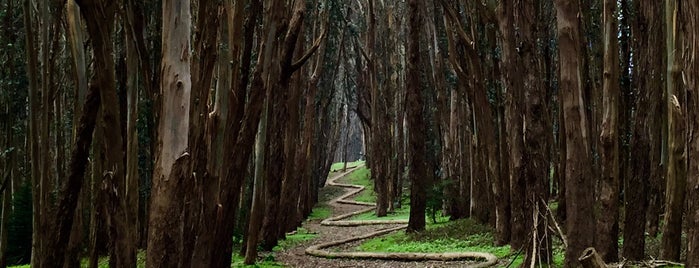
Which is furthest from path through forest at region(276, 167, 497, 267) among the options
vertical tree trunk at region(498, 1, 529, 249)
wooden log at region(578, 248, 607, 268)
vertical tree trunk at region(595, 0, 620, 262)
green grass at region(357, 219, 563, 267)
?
wooden log at region(578, 248, 607, 268)

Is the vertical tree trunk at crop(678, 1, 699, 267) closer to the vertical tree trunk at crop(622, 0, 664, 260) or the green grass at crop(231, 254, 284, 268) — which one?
the vertical tree trunk at crop(622, 0, 664, 260)

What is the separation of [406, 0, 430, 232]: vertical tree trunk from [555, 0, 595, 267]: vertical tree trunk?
339 inches

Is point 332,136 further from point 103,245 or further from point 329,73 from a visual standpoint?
point 103,245

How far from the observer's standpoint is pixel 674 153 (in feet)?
22.7

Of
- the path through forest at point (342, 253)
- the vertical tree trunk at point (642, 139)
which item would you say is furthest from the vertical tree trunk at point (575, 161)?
the path through forest at point (342, 253)

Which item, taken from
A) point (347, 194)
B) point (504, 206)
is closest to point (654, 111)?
point (504, 206)

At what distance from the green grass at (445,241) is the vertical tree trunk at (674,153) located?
345cm

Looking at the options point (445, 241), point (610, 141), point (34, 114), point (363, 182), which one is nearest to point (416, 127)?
point (445, 241)

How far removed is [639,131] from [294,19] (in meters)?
5.23

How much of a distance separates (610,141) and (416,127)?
8.69 metres

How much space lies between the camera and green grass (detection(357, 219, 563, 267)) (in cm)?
1210

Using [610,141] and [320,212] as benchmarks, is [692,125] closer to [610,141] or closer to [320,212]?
[610,141]

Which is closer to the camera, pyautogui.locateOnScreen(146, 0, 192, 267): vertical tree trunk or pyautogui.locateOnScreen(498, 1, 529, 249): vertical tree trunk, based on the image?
pyautogui.locateOnScreen(146, 0, 192, 267): vertical tree trunk

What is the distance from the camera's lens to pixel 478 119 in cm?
1347
